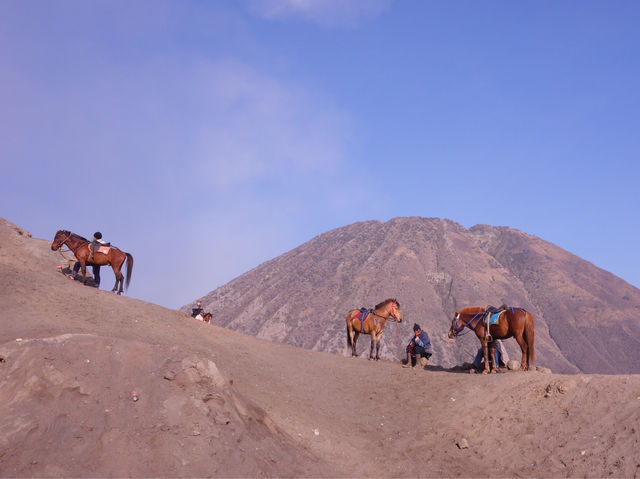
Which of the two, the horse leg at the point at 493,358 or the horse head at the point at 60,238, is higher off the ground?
the horse head at the point at 60,238

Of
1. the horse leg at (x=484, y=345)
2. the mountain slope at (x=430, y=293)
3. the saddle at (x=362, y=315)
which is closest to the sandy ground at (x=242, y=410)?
the horse leg at (x=484, y=345)

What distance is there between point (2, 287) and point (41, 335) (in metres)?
4.81

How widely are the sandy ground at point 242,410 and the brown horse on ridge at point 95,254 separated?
8.41 feet

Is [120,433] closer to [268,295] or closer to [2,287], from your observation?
[2,287]

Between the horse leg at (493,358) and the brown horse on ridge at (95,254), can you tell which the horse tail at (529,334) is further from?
the brown horse on ridge at (95,254)

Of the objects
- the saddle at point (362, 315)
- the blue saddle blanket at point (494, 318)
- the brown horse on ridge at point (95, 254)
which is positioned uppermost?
the brown horse on ridge at point (95, 254)

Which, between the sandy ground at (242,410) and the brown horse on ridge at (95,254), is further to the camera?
the brown horse on ridge at (95,254)

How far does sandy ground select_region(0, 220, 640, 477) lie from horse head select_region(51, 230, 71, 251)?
3.69 meters

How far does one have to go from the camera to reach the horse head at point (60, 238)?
2139cm

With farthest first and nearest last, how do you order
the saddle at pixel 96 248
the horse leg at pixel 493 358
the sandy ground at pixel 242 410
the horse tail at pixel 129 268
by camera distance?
the horse tail at pixel 129 268, the saddle at pixel 96 248, the horse leg at pixel 493 358, the sandy ground at pixel 242 410

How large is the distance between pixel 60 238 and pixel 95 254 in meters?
2.01

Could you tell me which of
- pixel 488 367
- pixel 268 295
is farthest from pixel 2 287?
pixel 268 295

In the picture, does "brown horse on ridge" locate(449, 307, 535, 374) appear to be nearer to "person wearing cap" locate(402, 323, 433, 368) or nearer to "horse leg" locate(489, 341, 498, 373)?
"horse leg" locate(489, 341, 498, 373)

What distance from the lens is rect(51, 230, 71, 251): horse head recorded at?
70.2 ft
